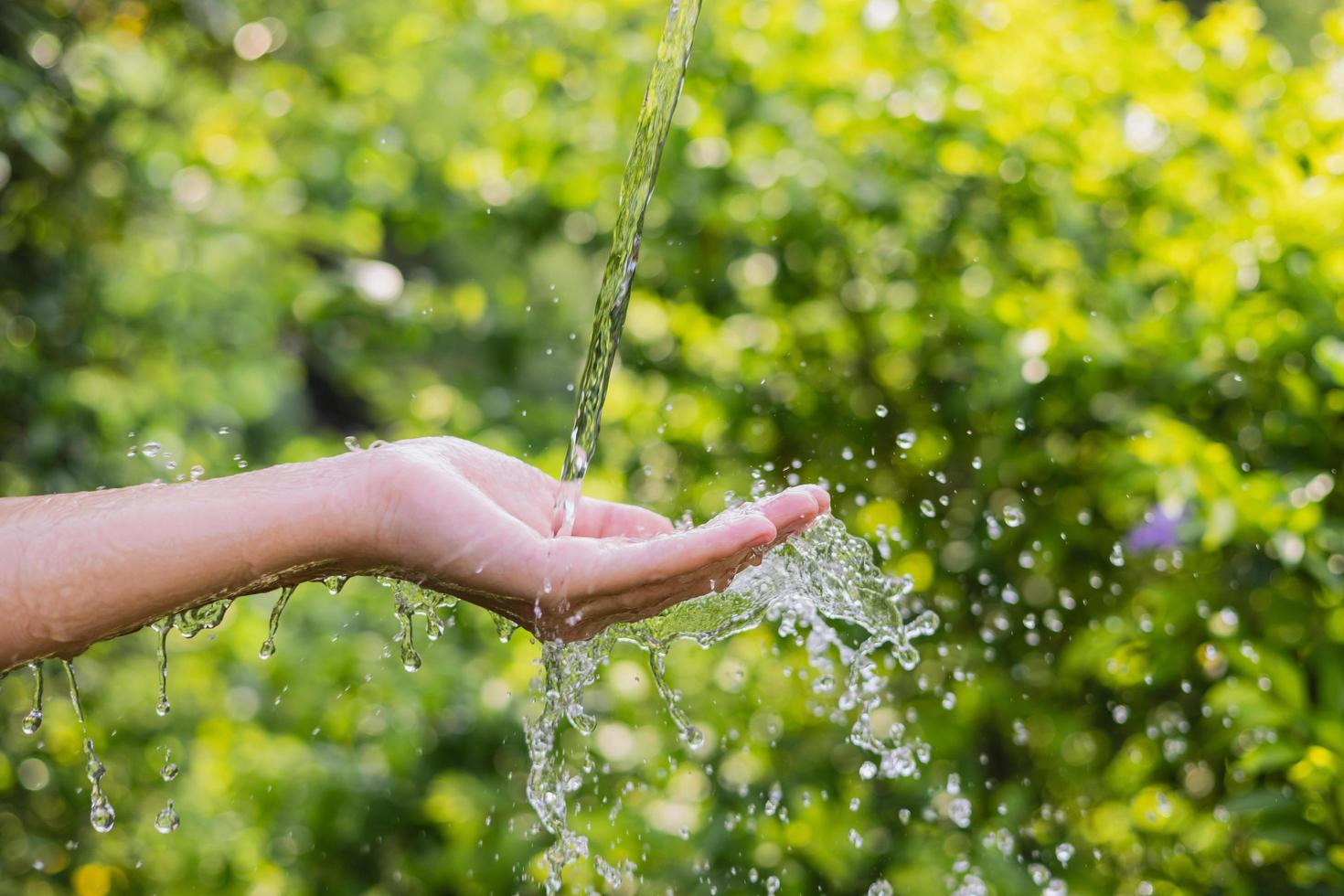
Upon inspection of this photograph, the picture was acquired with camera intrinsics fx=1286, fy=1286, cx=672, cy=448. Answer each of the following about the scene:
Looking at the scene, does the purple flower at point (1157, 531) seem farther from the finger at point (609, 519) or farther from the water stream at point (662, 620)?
the finger at point (609, 519)

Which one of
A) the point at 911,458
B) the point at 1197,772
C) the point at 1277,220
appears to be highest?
the point at 1277,220

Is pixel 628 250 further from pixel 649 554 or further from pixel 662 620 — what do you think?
pixel 649 554

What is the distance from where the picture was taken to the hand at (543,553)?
1162 millimetres

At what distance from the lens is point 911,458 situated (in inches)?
88.9

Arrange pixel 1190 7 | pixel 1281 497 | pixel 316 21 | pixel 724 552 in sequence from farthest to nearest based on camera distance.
A: pixel 1190 7, pixel 316 21, pixel 1281 497, pixel 724 552

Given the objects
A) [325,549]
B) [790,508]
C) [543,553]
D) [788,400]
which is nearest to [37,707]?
[325,549]

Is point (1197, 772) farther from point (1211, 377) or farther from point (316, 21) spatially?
point (316, 21)

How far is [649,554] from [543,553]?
0.10 m

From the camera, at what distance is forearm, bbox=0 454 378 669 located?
3.89ft

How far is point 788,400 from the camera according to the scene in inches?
89.8

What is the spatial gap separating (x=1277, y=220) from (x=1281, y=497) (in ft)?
1.51

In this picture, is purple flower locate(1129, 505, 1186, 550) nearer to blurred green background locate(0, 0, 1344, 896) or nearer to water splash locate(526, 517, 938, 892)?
blurred green background locate(0, 0, 1344, 896)

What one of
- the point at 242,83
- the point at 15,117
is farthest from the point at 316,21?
the point at 15,117

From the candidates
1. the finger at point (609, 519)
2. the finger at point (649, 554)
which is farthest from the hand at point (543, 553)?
the finger at point (609, 519)
